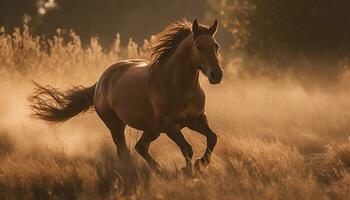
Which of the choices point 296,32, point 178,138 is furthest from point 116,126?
point 296,32

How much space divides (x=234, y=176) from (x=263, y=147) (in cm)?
163

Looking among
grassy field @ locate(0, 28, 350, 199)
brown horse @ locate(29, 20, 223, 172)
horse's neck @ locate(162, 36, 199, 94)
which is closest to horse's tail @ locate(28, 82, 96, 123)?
grassy field @ locate(0, 28, 350, 199)

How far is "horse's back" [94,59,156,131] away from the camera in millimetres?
8632

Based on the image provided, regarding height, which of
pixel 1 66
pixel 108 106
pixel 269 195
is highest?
pixel 1 66

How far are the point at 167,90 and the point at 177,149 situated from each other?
2.39m

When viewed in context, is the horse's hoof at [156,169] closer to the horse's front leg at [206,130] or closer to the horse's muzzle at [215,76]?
the horse's front leg at [206,130]

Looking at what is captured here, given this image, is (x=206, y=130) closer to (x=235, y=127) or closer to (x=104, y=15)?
(x=235, y=127)

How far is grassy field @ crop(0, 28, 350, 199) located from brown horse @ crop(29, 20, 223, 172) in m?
0.37

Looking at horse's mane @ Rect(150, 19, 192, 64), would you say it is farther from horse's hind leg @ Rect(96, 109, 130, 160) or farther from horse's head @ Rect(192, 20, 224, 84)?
horse's hind leg @ Rect(96, 109, 130, 160)

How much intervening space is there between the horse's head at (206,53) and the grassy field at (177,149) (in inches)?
37.4

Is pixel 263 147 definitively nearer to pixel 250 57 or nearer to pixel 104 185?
pixel 104 185

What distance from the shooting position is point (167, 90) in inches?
320

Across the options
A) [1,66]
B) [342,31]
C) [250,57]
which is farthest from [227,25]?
[1,66]

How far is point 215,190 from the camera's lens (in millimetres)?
6336
